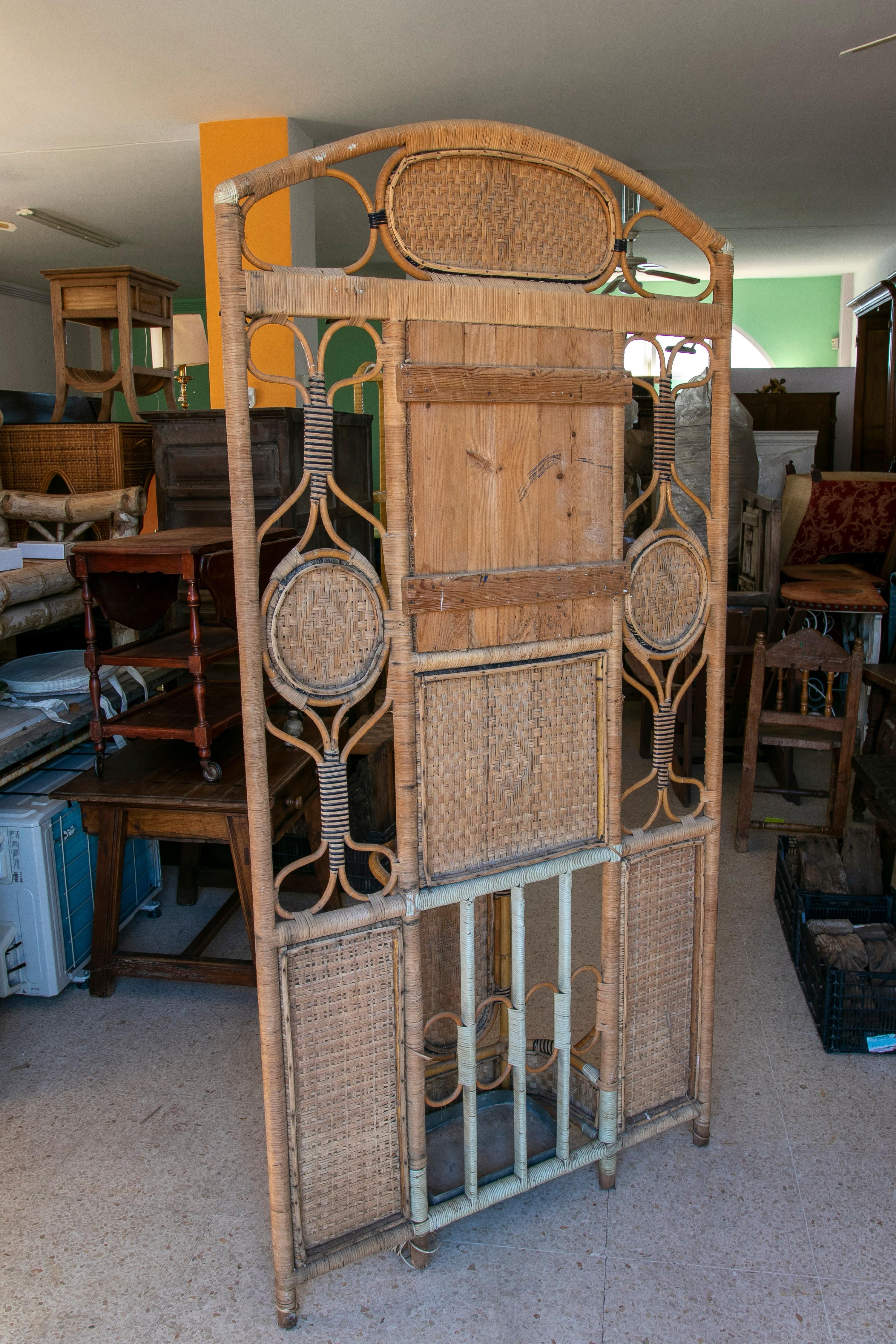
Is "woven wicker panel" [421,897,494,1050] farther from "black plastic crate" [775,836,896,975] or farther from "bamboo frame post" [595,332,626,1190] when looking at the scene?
"black plastic crate" [775,836,896,975]

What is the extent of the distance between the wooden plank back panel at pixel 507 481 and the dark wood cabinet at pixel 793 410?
747cm

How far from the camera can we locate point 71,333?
457 inches

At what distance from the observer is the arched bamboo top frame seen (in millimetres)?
1465

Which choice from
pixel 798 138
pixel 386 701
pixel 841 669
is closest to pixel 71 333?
pixel 798 138

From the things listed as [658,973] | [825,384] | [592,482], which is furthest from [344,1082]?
[825,384]

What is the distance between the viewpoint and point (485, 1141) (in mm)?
1999

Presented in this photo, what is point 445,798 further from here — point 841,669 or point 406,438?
point 841,669

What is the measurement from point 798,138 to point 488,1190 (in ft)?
18.4

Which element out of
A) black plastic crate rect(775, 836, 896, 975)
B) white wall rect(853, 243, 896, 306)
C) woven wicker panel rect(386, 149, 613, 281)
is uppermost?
white wall rect(853, 243, 896, 306)

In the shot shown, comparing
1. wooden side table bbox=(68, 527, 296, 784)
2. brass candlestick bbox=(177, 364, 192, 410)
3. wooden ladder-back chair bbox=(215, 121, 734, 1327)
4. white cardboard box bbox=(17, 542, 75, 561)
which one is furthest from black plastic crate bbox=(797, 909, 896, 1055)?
brass candlestick bbox=(177, 364, 192, 410)

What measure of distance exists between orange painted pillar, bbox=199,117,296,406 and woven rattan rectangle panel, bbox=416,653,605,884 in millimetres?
3453

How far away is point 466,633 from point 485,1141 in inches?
42.7

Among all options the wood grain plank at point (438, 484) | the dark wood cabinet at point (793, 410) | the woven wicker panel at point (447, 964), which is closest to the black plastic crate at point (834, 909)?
the woven wicker panel at point (447, 964)

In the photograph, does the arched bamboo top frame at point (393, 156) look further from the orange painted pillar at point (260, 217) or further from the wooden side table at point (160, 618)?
the orange painted pillar at point (260, 217)
